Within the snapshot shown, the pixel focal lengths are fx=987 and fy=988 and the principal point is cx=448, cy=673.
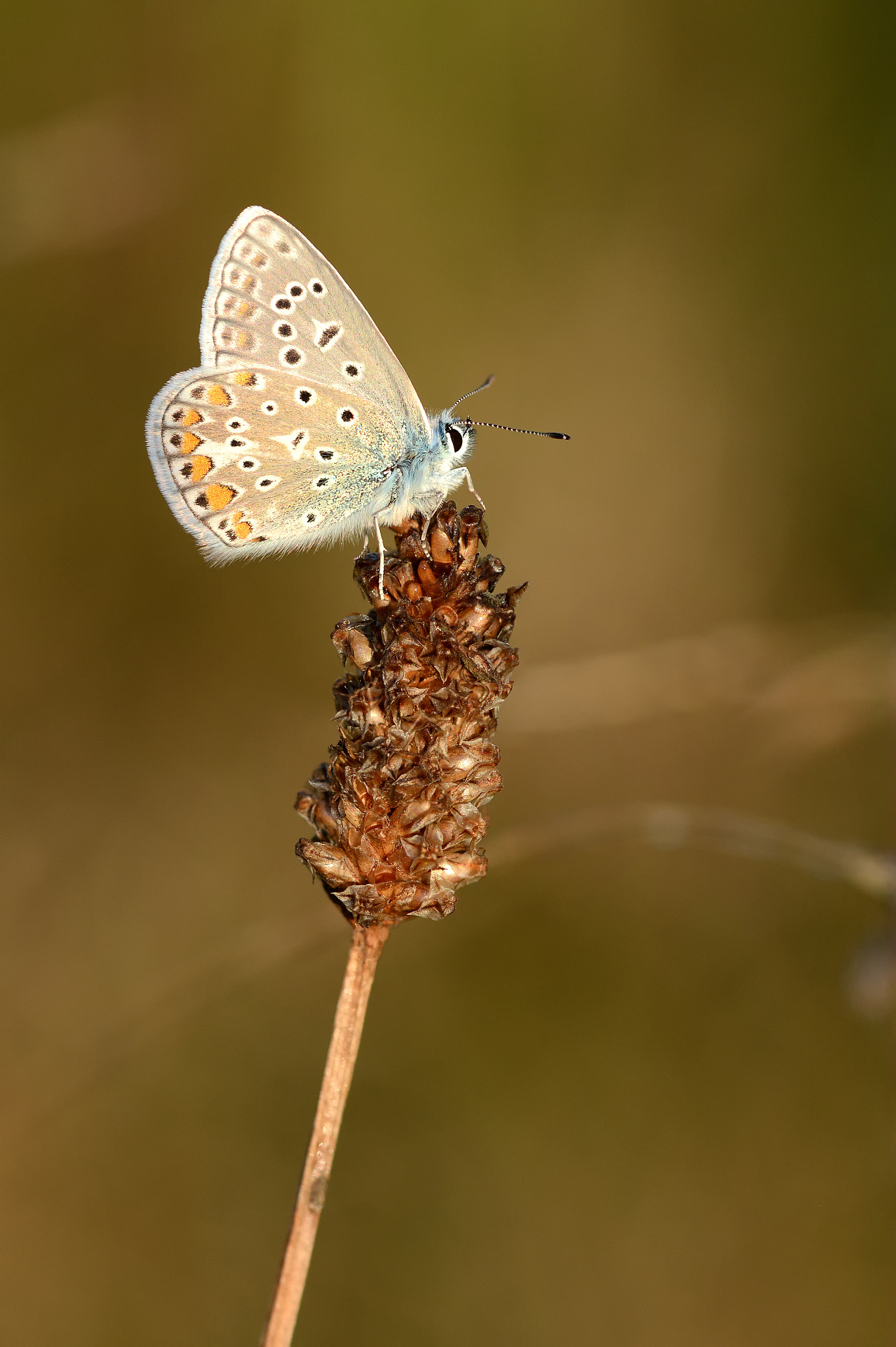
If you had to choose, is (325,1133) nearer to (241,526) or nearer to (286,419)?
(241,526)

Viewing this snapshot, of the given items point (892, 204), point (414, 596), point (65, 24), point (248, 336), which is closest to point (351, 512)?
point (248, 336)

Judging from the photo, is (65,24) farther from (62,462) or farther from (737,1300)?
(737,1300)

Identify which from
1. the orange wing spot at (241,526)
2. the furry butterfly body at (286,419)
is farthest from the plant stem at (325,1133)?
the orange wing spot at (241,526)

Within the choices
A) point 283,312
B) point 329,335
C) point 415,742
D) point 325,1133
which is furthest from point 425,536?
point 325,1133

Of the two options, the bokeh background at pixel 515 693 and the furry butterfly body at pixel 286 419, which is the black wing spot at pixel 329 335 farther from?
the bokeh background at pixel 515 693

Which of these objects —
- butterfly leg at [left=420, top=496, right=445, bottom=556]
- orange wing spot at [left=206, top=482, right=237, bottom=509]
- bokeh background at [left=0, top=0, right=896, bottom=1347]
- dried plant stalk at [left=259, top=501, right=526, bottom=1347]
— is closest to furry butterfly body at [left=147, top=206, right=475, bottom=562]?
orange wing spot at [left=206, top=482, right=237, bottom=509]

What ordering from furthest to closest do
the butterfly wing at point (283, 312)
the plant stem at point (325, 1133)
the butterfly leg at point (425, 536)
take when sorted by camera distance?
the butterfly wing at point (283, 312) → the butterfly leg at point (425, 536) → the plant stem at point (325, 1133)
